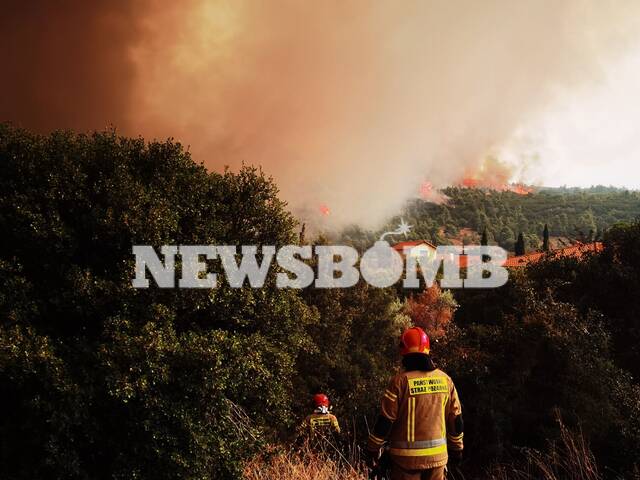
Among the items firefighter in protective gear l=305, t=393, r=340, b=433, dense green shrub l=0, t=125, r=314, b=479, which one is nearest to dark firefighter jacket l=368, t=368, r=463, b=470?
firefighter in protective gear l=305, t=393, r=340, b=433

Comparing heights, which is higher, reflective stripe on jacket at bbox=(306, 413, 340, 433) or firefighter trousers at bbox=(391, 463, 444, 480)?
firefighter trousers at bbox=(391, 463, 444, 480)

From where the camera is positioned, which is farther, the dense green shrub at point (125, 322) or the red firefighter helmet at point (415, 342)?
the dense green shrub at point (125, 322)

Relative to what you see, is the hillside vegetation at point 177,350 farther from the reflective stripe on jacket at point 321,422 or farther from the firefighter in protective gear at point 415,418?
the firefighter in protective gear at point 415,418

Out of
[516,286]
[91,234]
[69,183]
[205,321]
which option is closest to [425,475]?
[205,321]

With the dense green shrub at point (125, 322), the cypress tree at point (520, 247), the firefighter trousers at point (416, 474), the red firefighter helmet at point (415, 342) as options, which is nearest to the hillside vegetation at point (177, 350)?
the dense green shrub at point (125, 322)

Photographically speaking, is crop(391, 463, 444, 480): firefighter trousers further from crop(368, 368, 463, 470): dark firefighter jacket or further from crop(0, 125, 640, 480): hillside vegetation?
crop(0, 125, 640, 480): hillside vegetation

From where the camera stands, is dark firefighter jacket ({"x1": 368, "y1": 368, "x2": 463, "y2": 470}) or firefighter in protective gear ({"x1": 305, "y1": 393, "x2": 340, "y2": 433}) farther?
firefighter in protective gear ({"x1": 305, "y1": 393, "x2": 340, "y2": 433})

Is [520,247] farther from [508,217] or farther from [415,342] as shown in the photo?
[415,342]

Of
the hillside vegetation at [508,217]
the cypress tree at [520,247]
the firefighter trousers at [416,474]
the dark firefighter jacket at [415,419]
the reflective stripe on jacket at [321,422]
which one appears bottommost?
the reflective stripe on jacket at [321,422]

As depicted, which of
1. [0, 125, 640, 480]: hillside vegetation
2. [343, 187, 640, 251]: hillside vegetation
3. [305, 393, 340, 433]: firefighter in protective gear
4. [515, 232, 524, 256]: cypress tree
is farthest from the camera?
[343, 187, 640, 251]: hillside vegetation

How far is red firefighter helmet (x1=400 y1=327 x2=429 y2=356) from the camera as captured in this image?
6.26 metres

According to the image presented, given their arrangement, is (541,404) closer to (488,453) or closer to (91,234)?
(488,453)

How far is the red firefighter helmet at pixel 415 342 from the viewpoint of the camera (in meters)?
6.26

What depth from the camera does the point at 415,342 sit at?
6270 millimetres
